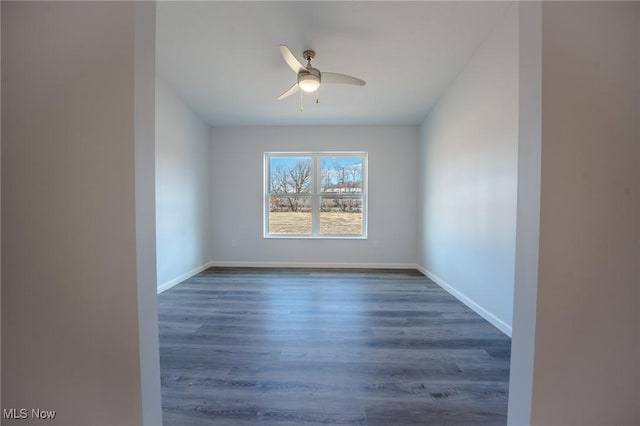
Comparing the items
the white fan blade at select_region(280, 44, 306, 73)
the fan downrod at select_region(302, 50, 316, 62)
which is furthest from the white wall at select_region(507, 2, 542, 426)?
the fan downrod at select_region(302, 50, 316, 62)

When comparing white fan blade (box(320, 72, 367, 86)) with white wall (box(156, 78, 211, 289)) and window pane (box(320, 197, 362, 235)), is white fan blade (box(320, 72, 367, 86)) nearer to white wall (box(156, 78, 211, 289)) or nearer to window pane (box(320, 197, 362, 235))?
white wall (box(156, 78, 211, 289))

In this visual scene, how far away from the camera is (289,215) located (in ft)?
14.7

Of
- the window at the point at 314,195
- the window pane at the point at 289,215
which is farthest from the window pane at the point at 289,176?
the window pane at the point at 289,215

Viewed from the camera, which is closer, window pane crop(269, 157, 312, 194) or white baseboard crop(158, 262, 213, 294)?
white baseboard crop(158, 262, 213, 294)

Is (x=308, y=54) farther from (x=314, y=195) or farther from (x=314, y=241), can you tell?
(x=314, y=241)

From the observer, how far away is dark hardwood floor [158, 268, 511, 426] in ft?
3.83

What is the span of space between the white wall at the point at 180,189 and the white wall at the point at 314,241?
0.29 m

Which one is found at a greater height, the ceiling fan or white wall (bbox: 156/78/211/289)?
the ceiling fan

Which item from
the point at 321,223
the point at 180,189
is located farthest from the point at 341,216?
the point at 180,189

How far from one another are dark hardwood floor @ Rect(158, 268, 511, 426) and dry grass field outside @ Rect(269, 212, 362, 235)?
173 cm

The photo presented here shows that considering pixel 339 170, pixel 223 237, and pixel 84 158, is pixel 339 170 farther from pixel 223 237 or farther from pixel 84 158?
pixel 84 158

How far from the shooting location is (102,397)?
2.66 feet

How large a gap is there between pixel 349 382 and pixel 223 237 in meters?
3.63

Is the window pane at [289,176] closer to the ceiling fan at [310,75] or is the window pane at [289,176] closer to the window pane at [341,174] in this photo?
the window pane at [341,174]
